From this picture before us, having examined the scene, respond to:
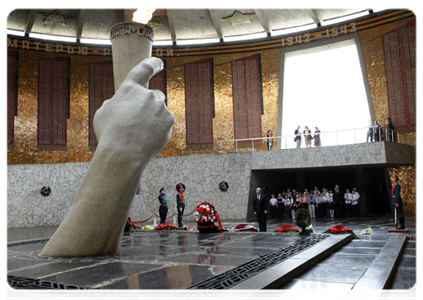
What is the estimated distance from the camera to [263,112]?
16.8 m

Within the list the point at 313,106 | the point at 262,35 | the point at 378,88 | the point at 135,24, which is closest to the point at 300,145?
the point at 313,106

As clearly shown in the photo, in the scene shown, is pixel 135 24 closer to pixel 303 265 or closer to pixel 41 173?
pixel 303 265

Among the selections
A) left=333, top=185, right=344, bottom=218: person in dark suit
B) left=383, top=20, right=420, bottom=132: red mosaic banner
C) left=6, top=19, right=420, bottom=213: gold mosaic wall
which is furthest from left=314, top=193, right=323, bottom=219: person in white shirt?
left=383, top=20, right=420, bottom=132: red mosaic banner

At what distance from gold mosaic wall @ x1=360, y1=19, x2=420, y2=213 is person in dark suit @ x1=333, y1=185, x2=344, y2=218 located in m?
2.54

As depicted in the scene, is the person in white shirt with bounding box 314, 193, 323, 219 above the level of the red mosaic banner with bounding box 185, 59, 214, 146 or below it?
below

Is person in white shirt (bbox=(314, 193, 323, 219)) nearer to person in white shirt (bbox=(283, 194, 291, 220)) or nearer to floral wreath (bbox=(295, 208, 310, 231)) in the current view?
person in white shirt (bbox=(283, 194, 291, 220))

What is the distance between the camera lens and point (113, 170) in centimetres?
434

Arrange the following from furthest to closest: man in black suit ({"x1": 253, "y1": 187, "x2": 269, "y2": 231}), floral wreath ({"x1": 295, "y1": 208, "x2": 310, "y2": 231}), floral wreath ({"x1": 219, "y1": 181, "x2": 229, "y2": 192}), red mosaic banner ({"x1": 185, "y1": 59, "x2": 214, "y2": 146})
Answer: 1. red mosaic banner ({"x1": 185, "y1": 59, "x2": 214, "y2": 146})
2. floral wreath ({"x1": 219, "y1": 181, "x2": 229, "y2": 192})
3. man in black suit ({"x1": 253, "y1": 187, "x2": 269, "y2": 231})
4. floral wreath ({"x1": 295, "y1": 208, "x2": 310, "y2": 231})

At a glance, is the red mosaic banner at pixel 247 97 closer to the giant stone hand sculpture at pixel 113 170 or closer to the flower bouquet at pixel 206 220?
the flower bouquet at pixel 206 220

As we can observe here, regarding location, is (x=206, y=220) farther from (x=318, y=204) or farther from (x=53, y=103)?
(x=53, y=103)

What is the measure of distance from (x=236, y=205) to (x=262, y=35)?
8.62 m

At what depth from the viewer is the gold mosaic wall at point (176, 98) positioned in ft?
50.4

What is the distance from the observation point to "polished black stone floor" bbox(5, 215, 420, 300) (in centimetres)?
306

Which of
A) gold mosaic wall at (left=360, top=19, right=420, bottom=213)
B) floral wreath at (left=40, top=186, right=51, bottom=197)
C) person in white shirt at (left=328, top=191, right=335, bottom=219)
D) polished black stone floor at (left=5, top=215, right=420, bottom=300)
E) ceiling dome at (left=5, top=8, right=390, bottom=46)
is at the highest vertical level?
ceiling dome at (left=5, top=8, right=390, bottom=46)
